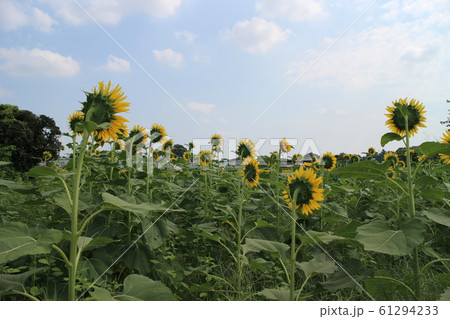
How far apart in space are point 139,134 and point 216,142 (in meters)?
1.63

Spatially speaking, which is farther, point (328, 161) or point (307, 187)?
point (328, 161)

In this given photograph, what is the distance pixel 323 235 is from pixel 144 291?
35.4 inches

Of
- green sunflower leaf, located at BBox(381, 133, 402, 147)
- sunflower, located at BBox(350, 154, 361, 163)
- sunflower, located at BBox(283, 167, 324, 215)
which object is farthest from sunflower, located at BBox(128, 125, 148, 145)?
sunflower, located at BBox(350, 154, 361, 163)

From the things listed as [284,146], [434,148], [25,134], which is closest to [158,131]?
[284,146]

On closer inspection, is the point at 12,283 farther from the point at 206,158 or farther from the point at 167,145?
the point at 167,145

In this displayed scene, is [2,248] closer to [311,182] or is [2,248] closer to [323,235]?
[323,235]

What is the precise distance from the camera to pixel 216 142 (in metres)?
4.61

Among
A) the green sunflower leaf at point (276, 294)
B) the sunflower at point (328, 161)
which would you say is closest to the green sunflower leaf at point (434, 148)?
the green sunflower leaf at point (276, 294)

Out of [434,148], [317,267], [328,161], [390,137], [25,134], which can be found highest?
[25,134]

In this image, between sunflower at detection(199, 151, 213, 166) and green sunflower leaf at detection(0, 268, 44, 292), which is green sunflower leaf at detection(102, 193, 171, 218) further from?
sunflower at detection(199, 151, 213, 166)

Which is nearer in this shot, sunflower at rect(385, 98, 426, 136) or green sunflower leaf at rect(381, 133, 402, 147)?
green sunflower leaf at rect(381, 133, 402, 147)

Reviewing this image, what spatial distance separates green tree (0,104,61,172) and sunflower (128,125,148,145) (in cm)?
1362

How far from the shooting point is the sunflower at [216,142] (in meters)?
4.36

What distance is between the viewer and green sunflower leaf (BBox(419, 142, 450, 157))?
1.71 metres
